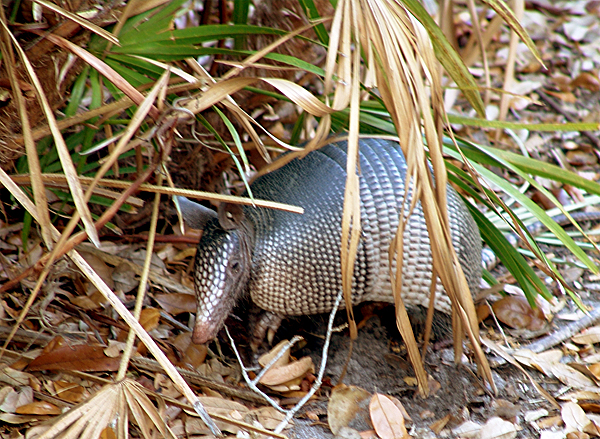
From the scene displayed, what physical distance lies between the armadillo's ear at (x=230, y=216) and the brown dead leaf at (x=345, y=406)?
0.95 metres

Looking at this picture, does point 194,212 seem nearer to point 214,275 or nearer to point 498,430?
point 214,275

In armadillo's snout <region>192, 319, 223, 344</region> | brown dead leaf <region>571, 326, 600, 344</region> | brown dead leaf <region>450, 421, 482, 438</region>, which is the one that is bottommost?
brown dead leaf <region>450, 421, 482, 438</region>

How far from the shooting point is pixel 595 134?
549 centimetres

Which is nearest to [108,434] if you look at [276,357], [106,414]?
[106,414]

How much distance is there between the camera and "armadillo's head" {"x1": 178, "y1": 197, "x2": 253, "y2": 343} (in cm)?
287

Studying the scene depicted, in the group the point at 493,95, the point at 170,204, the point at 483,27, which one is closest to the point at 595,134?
the point at 493,95

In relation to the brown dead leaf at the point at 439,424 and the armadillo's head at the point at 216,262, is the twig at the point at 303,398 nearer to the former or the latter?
the armadillo's head at the point at 216,262

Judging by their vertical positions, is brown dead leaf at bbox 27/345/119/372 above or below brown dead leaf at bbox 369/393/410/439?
above

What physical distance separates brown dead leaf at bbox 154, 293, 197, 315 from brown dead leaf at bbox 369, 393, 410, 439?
1.20m

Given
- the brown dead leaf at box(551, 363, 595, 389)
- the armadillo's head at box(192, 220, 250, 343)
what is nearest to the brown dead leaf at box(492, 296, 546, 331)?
the brown dead leaf at box(551, 363, 595, 389)

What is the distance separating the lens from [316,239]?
3.13 m

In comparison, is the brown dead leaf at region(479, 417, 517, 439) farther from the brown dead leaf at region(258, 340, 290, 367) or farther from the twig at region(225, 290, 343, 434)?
the brown dead leaf at region(258, 340, 290, 367)

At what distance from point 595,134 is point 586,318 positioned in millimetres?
2456

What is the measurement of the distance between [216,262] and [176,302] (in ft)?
2.46
